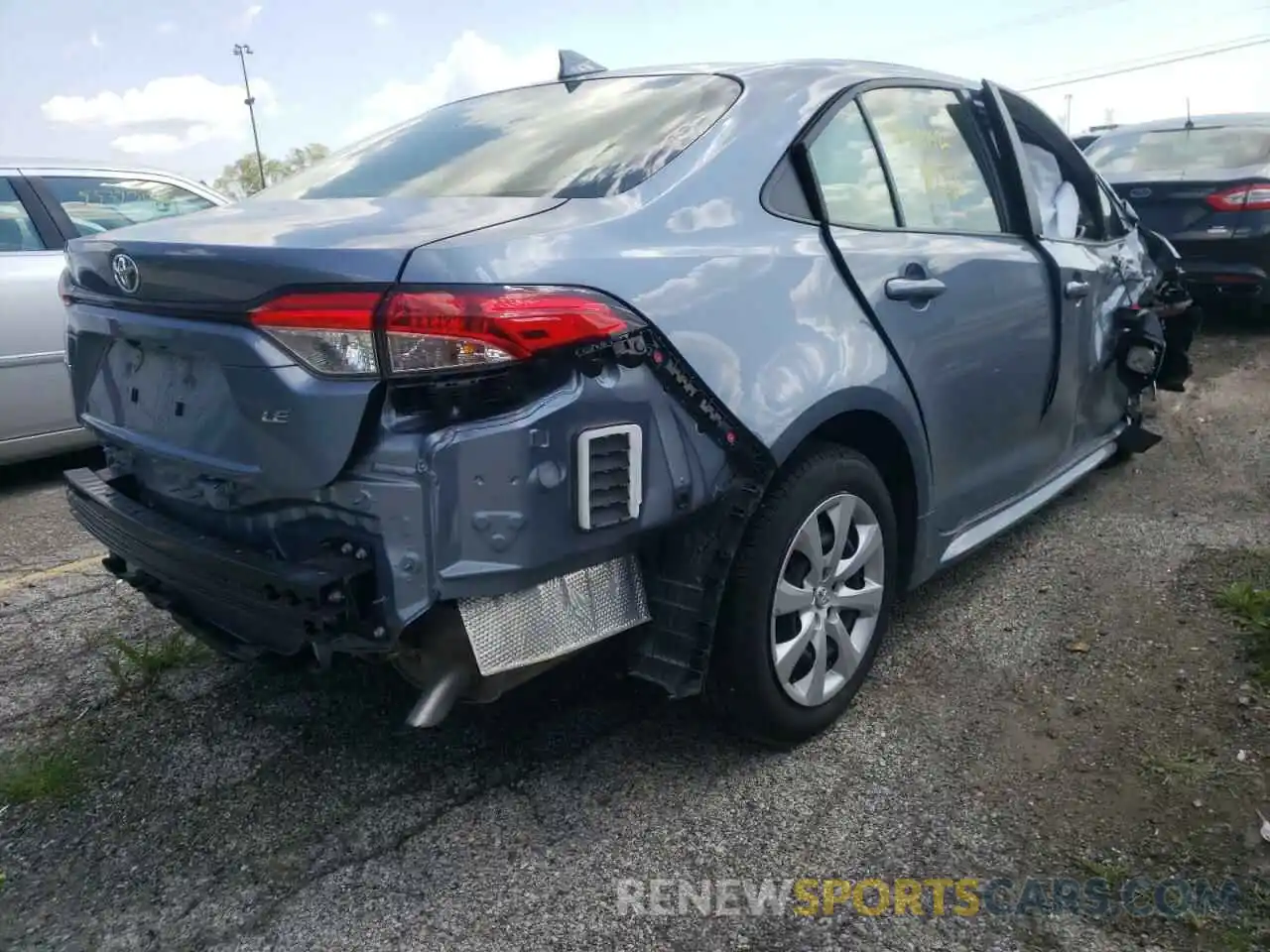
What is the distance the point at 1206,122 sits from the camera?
7812mm

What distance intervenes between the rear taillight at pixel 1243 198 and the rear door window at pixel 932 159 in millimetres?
4385

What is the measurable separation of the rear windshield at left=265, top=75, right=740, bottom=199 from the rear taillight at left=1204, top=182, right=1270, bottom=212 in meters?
5.47

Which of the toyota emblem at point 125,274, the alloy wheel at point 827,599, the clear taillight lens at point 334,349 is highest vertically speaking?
the toyota emblem at point 125,274

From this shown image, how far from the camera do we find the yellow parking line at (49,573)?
3990 mm

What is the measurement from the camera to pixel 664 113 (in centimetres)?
259

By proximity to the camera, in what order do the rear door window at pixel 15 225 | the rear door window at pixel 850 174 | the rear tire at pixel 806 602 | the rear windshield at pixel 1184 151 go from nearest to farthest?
the rear tire at pixel 806 602
the rear door window at pixel 850 174
the rear door window at pixel 15 225
the rear windshield at pixel 1184 151

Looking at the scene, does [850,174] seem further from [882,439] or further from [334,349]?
[334,349]

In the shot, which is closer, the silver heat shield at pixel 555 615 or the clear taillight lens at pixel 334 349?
the clear taillight lens at pixel 334 349

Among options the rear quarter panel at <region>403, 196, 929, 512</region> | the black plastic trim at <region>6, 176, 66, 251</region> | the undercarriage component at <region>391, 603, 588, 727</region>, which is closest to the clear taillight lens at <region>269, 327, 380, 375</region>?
the rear quarter panel at <region>403, 196, 929, 512</region>

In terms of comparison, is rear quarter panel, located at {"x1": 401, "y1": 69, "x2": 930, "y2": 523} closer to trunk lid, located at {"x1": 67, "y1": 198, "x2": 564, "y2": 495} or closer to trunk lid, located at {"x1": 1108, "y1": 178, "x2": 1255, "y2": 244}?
trunk lid, located at {"x1": 67, "y1": 198, "x2": 564, "y2": 495}

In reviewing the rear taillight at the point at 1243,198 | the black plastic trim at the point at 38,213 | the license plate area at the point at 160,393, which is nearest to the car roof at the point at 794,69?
the license plate area at the point at 160,393

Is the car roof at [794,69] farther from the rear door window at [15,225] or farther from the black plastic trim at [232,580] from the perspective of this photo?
the rear door window at [15,225]

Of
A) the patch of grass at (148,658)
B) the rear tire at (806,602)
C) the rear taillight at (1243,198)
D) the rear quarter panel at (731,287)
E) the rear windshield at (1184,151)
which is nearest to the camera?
the rear quarter panel at (731,287)

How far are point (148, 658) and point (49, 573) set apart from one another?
1.24 m
